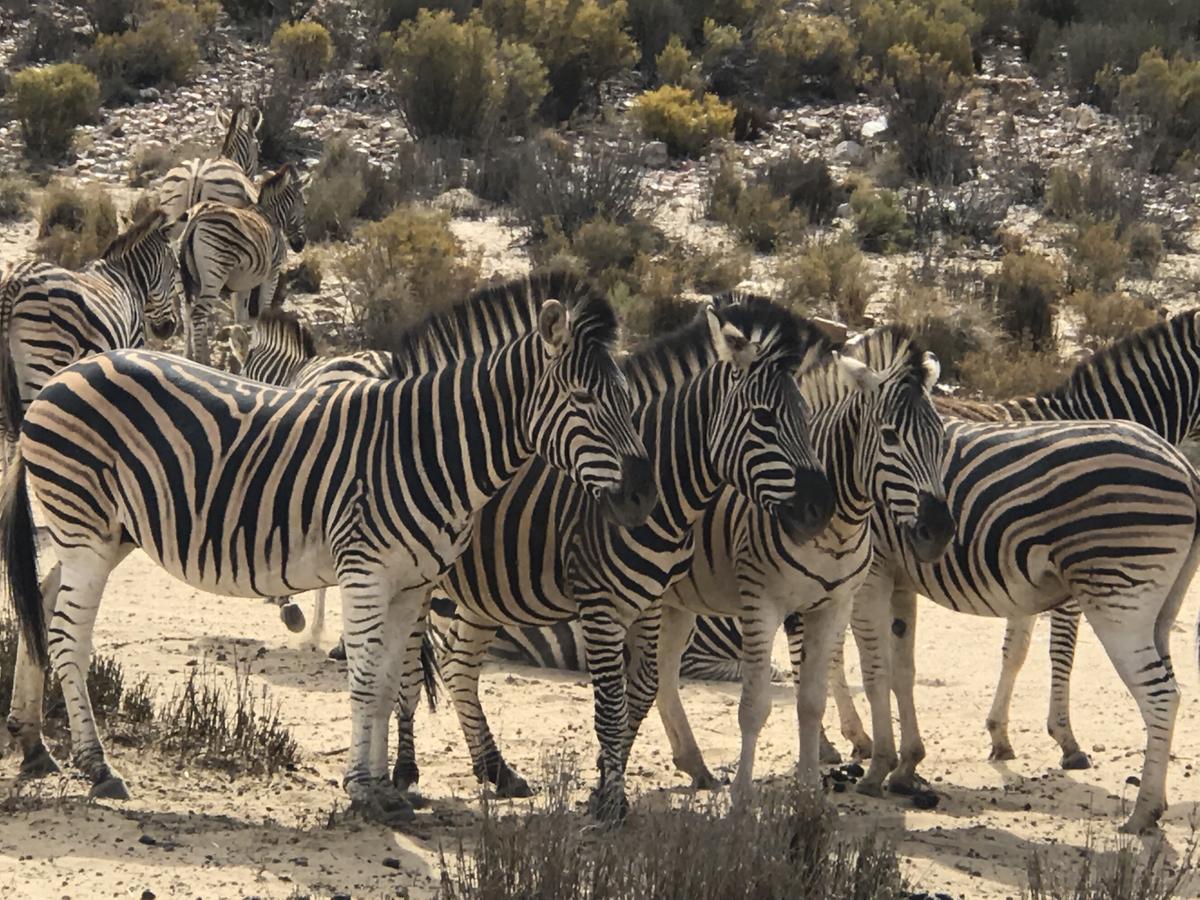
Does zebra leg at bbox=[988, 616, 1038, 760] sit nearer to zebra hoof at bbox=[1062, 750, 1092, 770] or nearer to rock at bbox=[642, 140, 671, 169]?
zebra hoof at bbox=[1062, 750, 1092, 770]

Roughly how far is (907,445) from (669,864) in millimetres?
2508

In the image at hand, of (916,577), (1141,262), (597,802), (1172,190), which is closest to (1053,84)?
(1172,190)

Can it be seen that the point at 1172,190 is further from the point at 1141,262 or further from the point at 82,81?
the point at 82,81

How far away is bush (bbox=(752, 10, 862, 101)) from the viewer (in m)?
27.1

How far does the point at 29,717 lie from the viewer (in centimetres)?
763

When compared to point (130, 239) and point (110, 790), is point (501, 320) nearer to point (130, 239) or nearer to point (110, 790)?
point (110, 790)

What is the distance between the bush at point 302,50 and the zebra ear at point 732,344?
1956 centimetres

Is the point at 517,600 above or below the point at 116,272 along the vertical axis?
below

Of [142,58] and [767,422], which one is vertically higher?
[142,58]

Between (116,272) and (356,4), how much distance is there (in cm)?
1847

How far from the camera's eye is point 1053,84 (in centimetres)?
2742

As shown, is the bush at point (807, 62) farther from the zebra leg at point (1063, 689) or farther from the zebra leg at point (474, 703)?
the zebra leg at point (474, 703)

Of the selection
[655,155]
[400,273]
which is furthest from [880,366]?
[655,155]

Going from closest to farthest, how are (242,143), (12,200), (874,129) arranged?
(242,143), (12,200), (874,129)
